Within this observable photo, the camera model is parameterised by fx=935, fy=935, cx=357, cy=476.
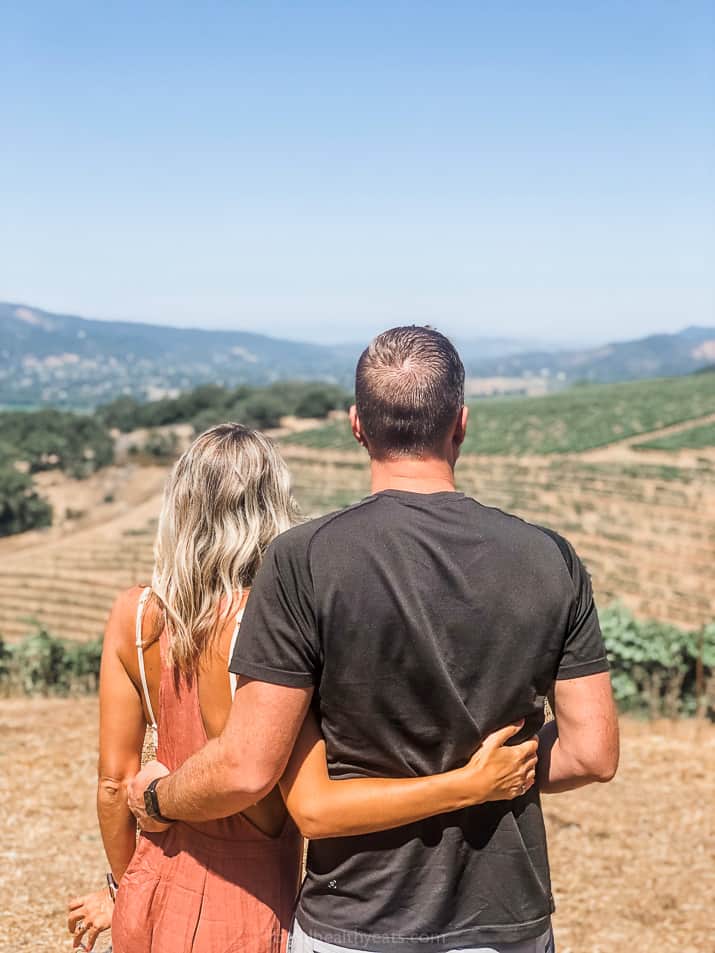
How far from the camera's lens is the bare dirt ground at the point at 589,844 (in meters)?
5.04

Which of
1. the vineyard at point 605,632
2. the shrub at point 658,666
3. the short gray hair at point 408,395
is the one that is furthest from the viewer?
the shrub at point 658,666

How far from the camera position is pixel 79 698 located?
414 inches

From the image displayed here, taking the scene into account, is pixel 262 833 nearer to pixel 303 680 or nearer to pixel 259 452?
pixel 303 680

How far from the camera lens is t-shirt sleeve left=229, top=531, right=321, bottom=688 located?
1.78 m

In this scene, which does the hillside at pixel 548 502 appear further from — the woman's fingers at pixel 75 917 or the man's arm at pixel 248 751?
the man's arm at pixel 248 751

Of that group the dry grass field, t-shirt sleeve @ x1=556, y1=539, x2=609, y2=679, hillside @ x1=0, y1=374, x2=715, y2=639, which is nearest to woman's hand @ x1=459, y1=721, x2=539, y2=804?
t-shirt sleeve @ x1=556, y1=539, x2=609, y2=679

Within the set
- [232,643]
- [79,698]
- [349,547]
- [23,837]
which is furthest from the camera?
[79,698]

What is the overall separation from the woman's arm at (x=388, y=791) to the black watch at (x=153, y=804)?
Result: 371mm

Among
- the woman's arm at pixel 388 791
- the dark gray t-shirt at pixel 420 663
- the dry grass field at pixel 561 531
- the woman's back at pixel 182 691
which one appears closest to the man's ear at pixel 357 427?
the dark gray t-shirt at pixel 420 663

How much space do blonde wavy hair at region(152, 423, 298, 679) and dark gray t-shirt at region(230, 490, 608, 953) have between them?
0.94 ft

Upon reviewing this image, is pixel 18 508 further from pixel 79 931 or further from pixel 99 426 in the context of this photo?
pixel 79 931

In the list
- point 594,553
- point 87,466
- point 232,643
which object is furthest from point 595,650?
point 87,466

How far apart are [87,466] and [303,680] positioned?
74.6m

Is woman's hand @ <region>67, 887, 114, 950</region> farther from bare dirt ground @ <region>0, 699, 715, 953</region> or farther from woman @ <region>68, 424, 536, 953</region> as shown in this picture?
bare dirt ground @ <region>0, 699, 715, 953</region>
